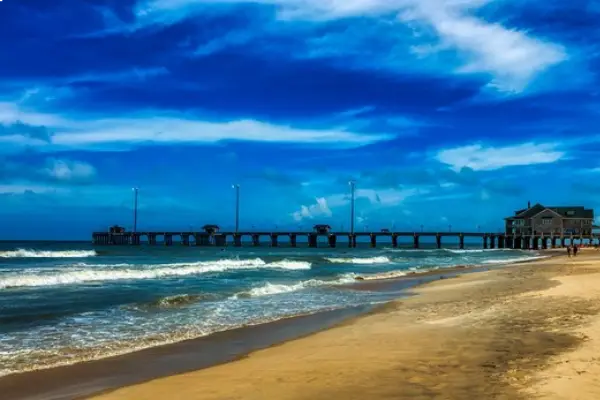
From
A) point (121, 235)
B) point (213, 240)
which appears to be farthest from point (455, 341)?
point (121, 235)

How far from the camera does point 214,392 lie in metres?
6.69

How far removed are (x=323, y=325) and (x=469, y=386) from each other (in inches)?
263

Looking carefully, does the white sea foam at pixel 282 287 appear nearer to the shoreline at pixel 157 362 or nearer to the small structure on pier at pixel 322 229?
the shoreline at pixel 157 362

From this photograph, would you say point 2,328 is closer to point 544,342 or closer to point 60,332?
point 60,332

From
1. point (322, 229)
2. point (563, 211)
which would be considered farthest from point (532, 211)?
point (322, 229)

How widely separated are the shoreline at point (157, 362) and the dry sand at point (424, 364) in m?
0.46

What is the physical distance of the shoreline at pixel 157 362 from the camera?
24.1 ft

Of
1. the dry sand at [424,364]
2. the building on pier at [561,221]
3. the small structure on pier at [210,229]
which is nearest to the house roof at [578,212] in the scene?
the building on pier at [561,221]

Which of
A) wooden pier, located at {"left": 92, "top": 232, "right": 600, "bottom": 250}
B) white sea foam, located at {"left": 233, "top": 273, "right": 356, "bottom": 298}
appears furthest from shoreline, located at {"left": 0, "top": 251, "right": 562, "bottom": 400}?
wooden pier, located at {"left": 92, "top": 232, "right": 600, "bottom": 250}

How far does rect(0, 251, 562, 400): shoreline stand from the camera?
7336 millimetres

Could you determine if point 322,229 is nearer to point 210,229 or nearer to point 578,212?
point 210,229

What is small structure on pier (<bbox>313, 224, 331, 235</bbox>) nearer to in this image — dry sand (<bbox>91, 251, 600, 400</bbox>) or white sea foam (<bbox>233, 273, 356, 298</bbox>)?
white sea foam (<bbox>233, 273, 356, 298</bbox>)

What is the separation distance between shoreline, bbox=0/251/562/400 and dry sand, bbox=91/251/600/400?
0.46 metres

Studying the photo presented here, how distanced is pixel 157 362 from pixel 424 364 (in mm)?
4160
